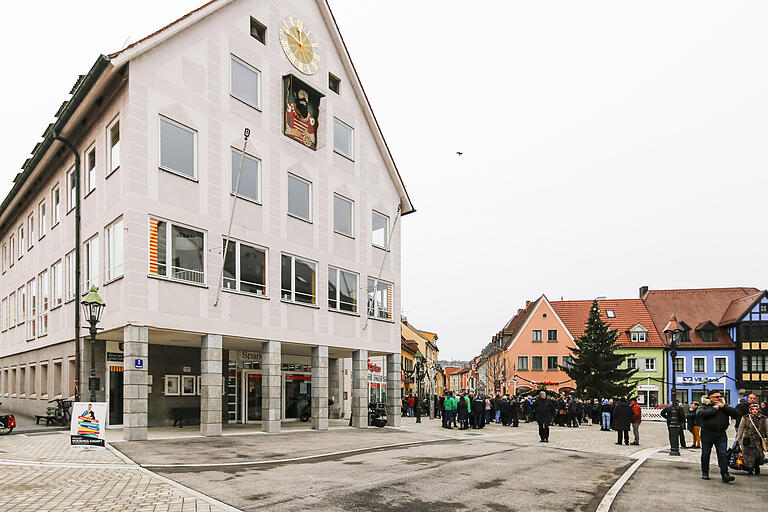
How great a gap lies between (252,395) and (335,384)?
6.35 meters

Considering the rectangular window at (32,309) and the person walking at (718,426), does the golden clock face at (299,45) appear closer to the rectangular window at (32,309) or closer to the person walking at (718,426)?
the rectangular window at (32,309)

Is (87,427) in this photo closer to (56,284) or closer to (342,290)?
(56,284)

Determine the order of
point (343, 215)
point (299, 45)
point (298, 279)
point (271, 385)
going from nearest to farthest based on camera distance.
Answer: point (271, 385) < point (298, 279) < point (299, 45) < point (343, 215)

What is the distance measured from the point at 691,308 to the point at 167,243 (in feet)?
220

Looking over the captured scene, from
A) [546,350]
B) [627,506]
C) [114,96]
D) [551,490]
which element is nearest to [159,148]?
[114,96]

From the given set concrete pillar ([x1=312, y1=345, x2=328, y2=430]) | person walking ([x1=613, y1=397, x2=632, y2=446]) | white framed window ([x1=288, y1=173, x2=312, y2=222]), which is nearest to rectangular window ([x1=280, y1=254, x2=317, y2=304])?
white framed window ([x1=288, y1=173, x2=312, y2=222])

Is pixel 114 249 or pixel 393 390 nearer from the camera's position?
pixel 114 249

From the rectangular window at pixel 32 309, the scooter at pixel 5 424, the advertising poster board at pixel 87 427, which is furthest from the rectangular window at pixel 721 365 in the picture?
the advertising poster board at pixel 87 427

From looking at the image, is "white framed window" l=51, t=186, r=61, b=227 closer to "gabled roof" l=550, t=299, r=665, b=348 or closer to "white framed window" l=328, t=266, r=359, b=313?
"white framed window" l=328, t=266, r=359, b=313

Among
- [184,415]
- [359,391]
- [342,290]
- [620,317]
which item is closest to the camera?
[184,415]

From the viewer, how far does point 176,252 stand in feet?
69.6

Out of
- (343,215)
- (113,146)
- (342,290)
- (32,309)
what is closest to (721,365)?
(342,290)

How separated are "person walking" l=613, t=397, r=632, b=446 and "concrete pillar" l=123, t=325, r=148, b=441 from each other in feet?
52.6

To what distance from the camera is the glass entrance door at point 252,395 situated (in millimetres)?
29156
